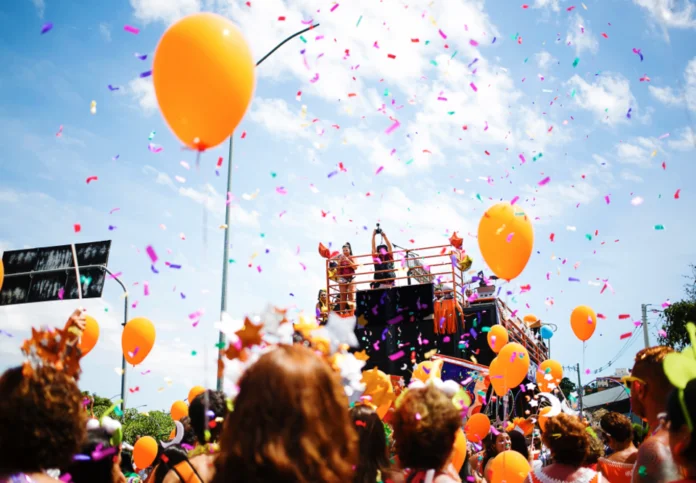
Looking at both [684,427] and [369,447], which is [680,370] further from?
[369,447]

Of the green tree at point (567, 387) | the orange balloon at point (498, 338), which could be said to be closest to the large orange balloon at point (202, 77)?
the orange balloon at point (498, 338)

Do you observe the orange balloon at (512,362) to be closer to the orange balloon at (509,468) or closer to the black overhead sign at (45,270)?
the orange balloon at (509,468)

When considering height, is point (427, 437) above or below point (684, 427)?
below

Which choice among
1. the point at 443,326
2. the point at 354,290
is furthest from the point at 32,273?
the point at 443,326

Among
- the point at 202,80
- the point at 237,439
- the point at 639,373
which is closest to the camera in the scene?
the point at 237,439

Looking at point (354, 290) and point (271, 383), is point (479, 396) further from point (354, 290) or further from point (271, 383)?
point (271, 383)

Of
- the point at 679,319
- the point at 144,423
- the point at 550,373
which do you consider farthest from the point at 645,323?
the point at 144,423

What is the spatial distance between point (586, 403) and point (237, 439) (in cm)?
4004

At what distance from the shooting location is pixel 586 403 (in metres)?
37.0

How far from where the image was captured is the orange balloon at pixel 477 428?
6594 mm

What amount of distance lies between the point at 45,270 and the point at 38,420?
8.55 meters

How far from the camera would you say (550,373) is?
9391 millimetres

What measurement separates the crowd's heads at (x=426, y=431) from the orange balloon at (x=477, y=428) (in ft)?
14.5

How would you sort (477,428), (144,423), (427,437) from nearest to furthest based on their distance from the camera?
(427,437)
(477,428)
(144,423)
